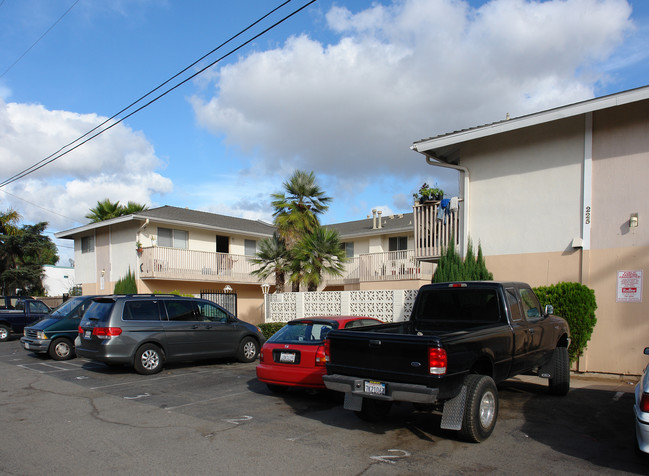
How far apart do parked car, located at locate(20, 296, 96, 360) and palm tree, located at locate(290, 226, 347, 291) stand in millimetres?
7236

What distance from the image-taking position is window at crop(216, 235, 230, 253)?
28531 millimetres

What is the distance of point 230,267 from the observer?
2697 cm

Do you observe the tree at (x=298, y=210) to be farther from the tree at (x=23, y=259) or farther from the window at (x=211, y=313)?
the tree at (x=23, y=259)

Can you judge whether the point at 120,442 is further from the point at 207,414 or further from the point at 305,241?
the point at 305,241

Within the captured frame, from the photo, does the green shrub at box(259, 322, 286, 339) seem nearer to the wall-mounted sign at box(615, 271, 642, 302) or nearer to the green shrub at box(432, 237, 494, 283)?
the green shrub at box(432, 237, 494, 283)

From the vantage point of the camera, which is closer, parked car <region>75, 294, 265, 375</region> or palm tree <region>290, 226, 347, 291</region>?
parked car <region>75, 294, 265, 375</region>

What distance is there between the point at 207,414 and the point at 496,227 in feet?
27.6

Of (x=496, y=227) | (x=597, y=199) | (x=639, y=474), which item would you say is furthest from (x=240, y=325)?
(x=639, y=474)

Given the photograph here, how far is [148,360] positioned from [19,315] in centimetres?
1321

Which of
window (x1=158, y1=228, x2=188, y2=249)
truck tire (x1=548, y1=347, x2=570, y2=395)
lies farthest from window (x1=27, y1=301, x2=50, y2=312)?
truck tire (x1=548, y1=347, x2=570, y2=395)

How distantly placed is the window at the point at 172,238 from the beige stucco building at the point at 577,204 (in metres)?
16.5

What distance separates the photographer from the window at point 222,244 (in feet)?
93.6

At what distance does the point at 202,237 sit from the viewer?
27.5 metres

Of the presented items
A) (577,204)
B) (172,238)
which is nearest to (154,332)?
(577,204)
